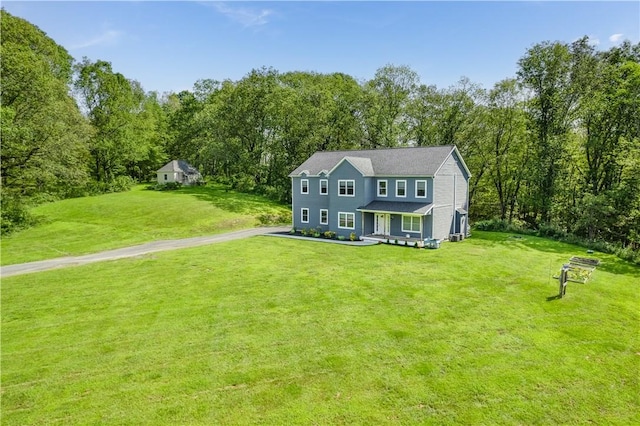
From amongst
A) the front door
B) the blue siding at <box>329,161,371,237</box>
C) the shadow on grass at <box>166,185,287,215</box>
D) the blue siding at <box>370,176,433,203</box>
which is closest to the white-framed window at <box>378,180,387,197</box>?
the blue siding at <box>370,176,433,203</box>

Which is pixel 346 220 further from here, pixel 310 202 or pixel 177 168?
pixel 177 168

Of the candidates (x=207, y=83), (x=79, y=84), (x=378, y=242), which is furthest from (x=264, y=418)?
(x=207, y=83)

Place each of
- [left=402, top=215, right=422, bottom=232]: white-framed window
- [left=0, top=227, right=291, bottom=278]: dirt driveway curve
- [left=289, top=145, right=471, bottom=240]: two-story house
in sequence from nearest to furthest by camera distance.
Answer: [left=0, top=227, right=291, bottom=278]: dirt driveway curve → [left=402, top=215, right=422, bottom=232]: white-framed window → [left=289, top=145, right=471, bottom=240]: two-story house

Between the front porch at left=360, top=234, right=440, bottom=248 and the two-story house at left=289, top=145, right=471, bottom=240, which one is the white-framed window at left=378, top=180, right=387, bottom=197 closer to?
the two-story house at left=289, top=145, right=471, bottom=240

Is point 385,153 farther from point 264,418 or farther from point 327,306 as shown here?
A: point 264,418

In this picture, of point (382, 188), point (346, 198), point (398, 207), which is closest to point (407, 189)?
point (398, 207)
